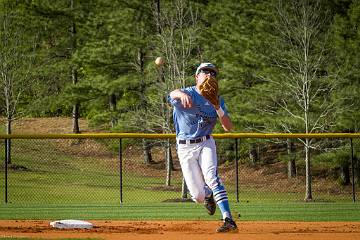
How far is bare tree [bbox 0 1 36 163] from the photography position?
36312 millimetres

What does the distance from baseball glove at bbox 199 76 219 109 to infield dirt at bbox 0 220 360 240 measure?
1683 millimetres

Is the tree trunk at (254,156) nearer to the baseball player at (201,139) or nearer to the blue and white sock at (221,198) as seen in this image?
the baseball player at (201,139)

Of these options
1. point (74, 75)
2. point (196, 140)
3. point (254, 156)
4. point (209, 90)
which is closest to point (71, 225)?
point (196, 140)

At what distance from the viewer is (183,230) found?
476 inches

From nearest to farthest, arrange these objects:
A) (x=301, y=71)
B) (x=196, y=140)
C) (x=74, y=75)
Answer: (x=196, y=140) → (x=301, y=71) → (x=74, y=75)


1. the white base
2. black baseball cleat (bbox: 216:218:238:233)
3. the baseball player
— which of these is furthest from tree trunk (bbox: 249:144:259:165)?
black baseball cleat (bbox: 216:218:238:233)

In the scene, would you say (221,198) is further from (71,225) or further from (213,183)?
(71,225)

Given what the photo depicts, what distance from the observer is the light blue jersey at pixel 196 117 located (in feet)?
35.2

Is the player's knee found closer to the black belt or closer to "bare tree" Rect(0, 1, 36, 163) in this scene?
the black belt

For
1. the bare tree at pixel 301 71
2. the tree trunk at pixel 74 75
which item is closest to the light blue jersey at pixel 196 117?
the bare tree at pixel 301 71

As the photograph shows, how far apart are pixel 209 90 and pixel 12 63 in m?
27.3

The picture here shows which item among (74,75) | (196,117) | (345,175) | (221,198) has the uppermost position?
(74,75)

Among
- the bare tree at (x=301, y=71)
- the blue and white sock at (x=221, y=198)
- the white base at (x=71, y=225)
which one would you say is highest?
the bare tree at (x=301, y=71)

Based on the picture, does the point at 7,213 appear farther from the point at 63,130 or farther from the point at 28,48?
the point at 63,130
